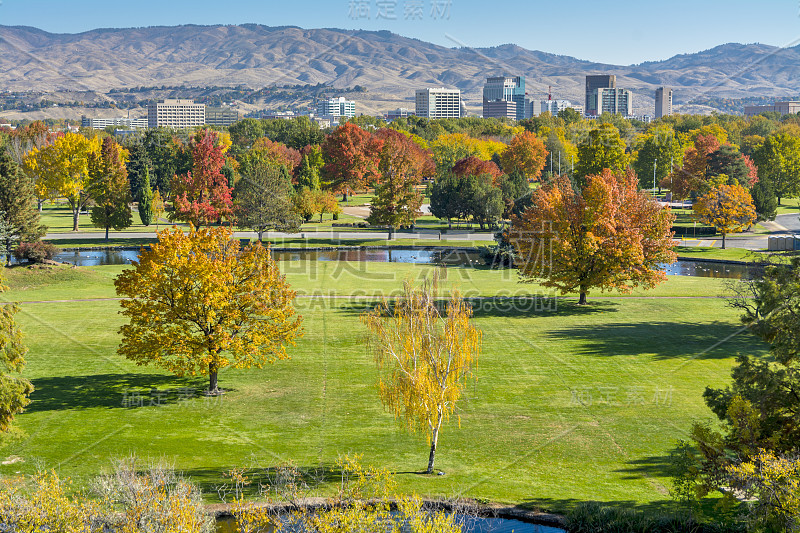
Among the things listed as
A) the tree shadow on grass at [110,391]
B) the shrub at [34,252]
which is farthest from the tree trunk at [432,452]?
the shrub at [34,252]

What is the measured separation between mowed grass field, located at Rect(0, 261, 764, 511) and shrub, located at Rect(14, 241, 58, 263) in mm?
11010

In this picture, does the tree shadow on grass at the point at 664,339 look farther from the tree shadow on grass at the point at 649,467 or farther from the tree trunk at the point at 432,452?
the tree trunk at the point at 432,452

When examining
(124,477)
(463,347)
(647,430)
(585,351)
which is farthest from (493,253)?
(124,477)

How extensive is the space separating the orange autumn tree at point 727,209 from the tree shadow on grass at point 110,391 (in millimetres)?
Result: 61898

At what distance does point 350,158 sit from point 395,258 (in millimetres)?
49260

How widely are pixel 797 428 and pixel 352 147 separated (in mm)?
106354

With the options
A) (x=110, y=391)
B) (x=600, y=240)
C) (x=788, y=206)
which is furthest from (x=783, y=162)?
(x=110, y=391)

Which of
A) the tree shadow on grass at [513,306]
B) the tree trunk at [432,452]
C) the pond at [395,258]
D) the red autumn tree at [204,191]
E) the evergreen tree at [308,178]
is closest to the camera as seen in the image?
the tree trunk at [432,452]

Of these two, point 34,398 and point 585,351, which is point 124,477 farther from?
point 585,351

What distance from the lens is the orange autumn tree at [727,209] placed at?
7962 centimetres

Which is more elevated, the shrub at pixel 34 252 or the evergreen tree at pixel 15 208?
the evergreen tree at pixel 15 208

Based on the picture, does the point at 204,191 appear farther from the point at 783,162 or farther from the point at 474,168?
the point at 783,162

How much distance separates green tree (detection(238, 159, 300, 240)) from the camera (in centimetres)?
8169

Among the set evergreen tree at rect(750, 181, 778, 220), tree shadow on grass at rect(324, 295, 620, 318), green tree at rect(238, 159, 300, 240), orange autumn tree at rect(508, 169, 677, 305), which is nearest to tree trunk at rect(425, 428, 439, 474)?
tree shadow on grass at rect(324, 295, 620, 318)
